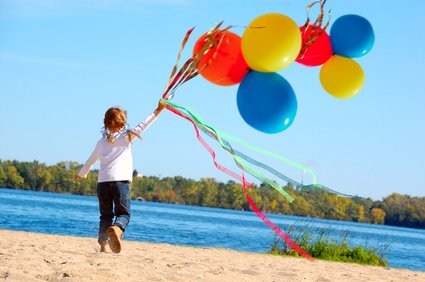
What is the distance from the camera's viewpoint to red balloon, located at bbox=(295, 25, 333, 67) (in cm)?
609

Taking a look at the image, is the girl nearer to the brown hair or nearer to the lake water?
the brown hair

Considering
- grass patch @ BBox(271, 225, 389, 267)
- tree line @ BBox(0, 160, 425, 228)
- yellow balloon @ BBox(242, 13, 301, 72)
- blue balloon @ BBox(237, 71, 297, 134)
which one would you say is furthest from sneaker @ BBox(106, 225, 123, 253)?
tree line @ BBox(0, 160, 425, 228)

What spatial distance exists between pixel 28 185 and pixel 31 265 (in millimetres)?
76183

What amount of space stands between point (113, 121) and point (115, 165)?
373 millimetres

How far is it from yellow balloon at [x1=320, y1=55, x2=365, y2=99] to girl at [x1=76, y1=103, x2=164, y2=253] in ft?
5.70

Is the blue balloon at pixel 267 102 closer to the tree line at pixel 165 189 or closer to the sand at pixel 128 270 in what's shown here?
the sand at pixel 128 270

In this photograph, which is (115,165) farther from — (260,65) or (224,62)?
(260,65)

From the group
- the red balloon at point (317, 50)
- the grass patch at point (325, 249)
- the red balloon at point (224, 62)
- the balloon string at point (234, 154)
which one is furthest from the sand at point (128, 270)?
the grass patch at point (325, 249)

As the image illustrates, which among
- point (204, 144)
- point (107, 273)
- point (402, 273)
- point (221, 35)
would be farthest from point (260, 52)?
point (402, 273)

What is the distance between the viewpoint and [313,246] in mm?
11648

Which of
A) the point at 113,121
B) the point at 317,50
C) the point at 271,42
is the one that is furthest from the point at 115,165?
the point at 317,50

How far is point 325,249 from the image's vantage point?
11.6 m

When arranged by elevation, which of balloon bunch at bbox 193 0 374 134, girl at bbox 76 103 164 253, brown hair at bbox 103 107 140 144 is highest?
balloon bunch at bbox 193 0 374 134

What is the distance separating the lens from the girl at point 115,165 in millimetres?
6008
